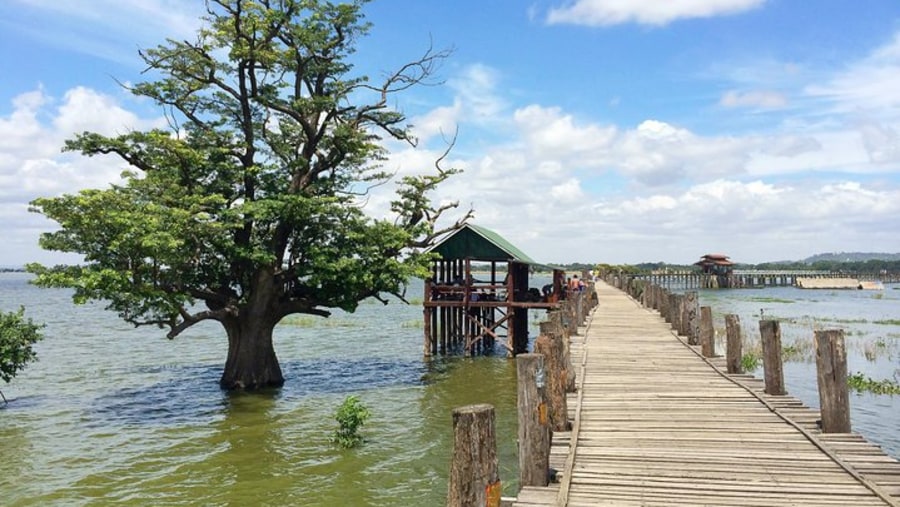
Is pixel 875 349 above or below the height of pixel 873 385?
above

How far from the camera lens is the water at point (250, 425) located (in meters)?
11.6

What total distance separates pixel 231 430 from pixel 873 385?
1739 cm

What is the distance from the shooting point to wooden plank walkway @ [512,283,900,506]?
607 cm

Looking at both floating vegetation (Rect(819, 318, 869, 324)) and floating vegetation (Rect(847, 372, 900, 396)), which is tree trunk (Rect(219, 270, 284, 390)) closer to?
floating vegetation (Rect(847, 372, 900, 396))

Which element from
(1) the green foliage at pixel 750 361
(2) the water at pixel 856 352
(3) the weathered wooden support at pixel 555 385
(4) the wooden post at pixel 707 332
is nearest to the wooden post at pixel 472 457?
(3) the weathered wooden support at pixel 555 385

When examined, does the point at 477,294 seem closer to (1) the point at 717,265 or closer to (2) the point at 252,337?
(2) the point at 252,337

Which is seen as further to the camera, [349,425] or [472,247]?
[472,247]

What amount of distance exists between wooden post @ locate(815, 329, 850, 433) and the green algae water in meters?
4.92

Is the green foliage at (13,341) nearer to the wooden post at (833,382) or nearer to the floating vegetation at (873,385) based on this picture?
the wooden post at (833,382)

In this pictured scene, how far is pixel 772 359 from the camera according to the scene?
1010 centimetres

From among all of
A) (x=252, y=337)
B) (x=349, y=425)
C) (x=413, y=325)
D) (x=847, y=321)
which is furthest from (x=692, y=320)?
(x=847, y=321)

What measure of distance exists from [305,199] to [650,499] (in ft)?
47.2

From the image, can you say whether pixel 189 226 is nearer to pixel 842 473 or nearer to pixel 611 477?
pixel 611 477

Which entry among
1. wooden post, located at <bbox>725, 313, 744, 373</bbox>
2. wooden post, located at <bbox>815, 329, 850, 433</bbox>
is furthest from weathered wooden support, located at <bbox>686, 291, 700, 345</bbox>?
wooden post, located at <bbox>815, 329, 850, 433</bbox>
